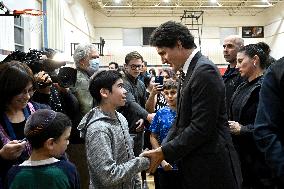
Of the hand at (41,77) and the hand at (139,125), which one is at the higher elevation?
the hand at (41,77)

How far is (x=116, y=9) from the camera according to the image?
18.0 metres

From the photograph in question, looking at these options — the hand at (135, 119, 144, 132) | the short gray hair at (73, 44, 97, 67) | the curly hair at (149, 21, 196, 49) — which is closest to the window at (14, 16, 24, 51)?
the short gray hair at (73, 44, 97, 67)

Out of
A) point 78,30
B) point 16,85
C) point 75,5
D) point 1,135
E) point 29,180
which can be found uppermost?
point 75,5

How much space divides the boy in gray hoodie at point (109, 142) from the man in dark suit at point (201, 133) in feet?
0.79

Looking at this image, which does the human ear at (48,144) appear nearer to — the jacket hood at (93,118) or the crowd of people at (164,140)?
the crowd of people at (164,140)

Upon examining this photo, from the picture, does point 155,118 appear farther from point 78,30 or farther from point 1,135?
point 78,30

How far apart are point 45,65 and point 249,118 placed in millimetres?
1609

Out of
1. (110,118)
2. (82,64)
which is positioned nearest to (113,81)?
(110,118)

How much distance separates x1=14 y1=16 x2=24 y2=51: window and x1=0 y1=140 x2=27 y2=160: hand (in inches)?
210

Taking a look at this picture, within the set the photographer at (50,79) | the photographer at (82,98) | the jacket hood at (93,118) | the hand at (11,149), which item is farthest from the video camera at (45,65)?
the hand at (11,149)

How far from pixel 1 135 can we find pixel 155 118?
162cm

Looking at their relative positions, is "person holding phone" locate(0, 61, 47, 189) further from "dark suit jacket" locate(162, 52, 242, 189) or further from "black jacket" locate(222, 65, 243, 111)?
"black jacket" locate(222, 65, 243, 111)

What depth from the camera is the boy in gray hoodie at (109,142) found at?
2.04 m

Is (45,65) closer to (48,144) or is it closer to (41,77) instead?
(41,77)
